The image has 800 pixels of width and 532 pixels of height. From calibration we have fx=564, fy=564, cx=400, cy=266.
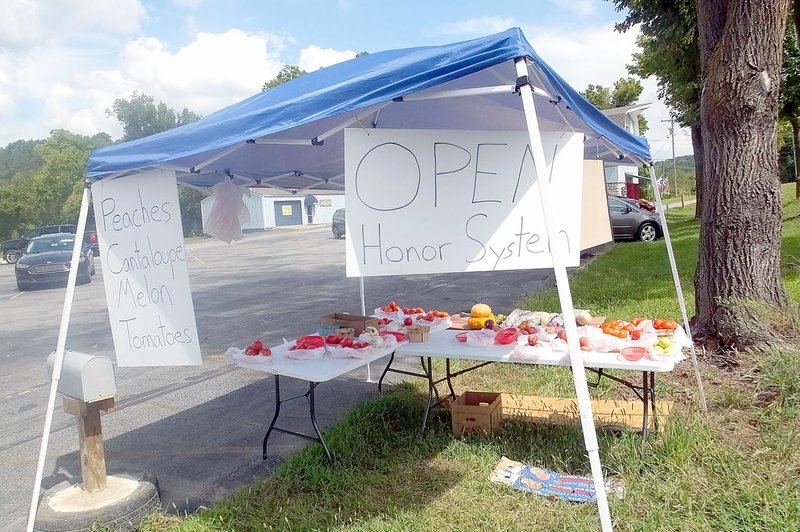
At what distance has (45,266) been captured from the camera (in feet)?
49.0

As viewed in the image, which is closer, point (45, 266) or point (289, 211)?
point (45, 266)

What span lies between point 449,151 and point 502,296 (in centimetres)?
725

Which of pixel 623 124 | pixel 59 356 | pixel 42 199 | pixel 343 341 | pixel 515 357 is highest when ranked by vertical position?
pixel 42 199

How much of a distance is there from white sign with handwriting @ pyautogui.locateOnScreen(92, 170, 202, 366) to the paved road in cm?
105

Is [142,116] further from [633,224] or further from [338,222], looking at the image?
[633,224]

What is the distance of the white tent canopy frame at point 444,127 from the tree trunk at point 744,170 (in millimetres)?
1101

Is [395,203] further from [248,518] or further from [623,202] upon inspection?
[623,202]

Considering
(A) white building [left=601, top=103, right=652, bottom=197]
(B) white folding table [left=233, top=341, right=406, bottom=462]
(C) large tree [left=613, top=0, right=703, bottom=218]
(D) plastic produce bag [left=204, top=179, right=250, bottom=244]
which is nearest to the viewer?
(B) white folding table [left=233, top=341, right=406, bottom=462]

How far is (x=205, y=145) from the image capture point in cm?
253

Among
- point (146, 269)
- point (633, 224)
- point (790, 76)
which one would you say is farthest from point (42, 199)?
point (146, 269)

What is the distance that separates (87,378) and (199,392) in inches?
99.4

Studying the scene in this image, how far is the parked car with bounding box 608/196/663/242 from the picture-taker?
16.8 m

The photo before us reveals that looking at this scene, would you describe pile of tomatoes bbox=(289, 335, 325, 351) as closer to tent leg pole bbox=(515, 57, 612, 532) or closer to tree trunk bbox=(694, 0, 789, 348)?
tent leg pole bbox=(515, 57, 612, 532)

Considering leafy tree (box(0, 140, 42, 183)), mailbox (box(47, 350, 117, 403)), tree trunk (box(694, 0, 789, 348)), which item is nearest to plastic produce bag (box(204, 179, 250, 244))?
mailbox (box(47, 350, 117, 403))
